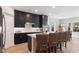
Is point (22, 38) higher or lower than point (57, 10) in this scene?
lower

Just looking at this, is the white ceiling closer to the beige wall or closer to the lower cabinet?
the beige wall

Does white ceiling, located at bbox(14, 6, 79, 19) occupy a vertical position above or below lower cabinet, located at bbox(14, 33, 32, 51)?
above

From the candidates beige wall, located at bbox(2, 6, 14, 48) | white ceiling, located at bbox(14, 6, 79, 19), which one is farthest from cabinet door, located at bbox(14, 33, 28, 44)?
white ceiling, located at bbox(14, 6, 79, 19)

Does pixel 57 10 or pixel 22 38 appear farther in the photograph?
pixel 22 38

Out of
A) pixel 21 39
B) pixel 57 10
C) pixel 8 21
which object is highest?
pixel 57 10

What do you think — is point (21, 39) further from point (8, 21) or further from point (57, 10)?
point (57, 10)

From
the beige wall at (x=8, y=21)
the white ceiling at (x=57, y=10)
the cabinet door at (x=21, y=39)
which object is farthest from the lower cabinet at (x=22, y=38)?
the white ceiling at (x=57, y=10)

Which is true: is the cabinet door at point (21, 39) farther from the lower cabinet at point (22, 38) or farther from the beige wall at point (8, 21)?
the beige wall at point (8, 21)

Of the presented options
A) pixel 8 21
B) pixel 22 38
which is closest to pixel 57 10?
pixel 8 21

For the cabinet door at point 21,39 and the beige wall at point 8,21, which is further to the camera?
the cabinet door at point 21,39
